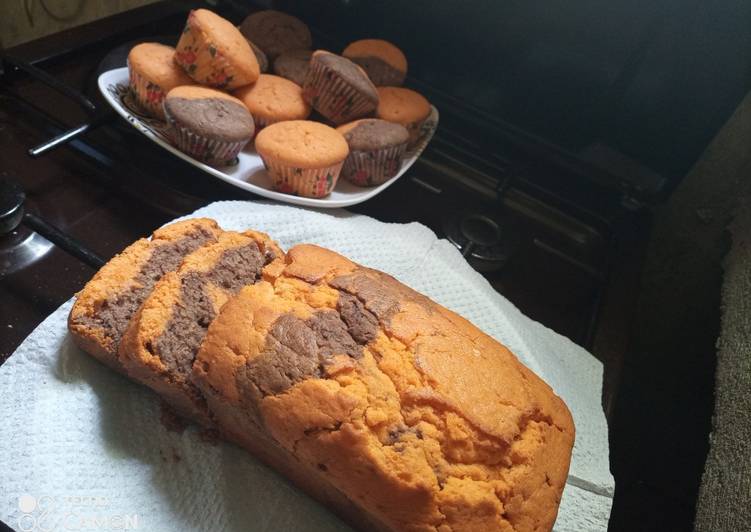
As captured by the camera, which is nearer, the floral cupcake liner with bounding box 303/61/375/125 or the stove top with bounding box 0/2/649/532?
the stove top with bounding box 0/2/649/532

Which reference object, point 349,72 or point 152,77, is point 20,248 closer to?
point 152,77

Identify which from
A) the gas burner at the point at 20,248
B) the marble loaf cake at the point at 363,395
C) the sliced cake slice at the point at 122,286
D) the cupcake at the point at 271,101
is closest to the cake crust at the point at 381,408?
the marble loaf cake at the point at 363,395

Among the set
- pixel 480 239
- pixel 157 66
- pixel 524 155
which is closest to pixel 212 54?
pixel 157 66

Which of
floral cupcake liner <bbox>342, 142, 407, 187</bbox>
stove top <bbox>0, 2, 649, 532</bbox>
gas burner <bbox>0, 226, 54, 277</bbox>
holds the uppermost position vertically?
floral cupcake liner <bbox>342, 142, 407, 187</bbox>

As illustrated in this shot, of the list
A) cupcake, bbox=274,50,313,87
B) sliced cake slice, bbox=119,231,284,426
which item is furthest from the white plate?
sliced cake slice, bbox=119,231,284,426

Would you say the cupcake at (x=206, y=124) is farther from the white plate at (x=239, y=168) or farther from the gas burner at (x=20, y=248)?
the gas burner at (x=20, y=248)

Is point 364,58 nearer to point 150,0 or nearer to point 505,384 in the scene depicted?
point 150,0

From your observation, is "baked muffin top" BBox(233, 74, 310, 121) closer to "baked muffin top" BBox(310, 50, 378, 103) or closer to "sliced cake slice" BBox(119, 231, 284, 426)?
"baked muffin top" BBox(310, 50, 378, 103)
